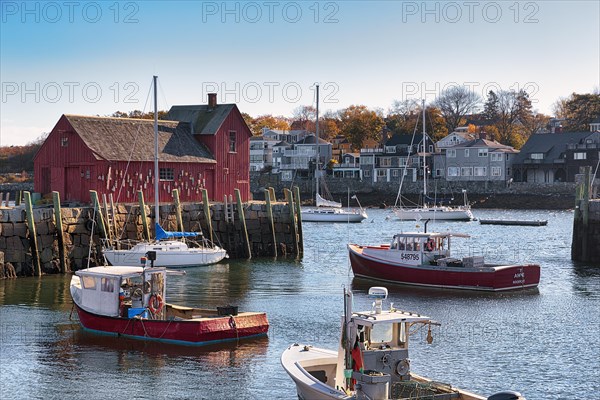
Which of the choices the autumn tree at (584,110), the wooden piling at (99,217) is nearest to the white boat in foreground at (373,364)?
the wooden piling at (99,217)

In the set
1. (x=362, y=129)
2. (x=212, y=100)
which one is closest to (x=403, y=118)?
(x=362, y=129)

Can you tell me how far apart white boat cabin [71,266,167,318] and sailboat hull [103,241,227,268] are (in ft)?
44.9

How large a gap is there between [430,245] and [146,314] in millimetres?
16248

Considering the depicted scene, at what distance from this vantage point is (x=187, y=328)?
28328mm

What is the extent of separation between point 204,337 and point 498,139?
127 m

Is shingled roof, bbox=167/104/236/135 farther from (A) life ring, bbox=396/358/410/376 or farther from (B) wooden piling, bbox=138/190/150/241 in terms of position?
(A) life ring, bbox=396/358/410/376

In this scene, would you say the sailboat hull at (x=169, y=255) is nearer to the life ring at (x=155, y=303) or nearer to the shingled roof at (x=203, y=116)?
the shingled roof at (x=203, y=116)

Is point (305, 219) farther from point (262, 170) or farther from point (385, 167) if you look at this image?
point (262, 170)

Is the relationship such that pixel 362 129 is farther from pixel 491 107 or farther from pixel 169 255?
pixel 169 255

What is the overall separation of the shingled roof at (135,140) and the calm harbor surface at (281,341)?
8471 millimetres

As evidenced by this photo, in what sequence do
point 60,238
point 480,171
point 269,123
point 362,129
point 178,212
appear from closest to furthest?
1. point 60,238
2. point 178,212
3. point 480,171
4. point 362,129
5. point 269,123

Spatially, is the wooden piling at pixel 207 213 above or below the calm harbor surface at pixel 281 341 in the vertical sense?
above

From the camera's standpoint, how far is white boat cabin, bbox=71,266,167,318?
29.4 metres

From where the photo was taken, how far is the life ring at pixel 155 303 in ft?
96.3
